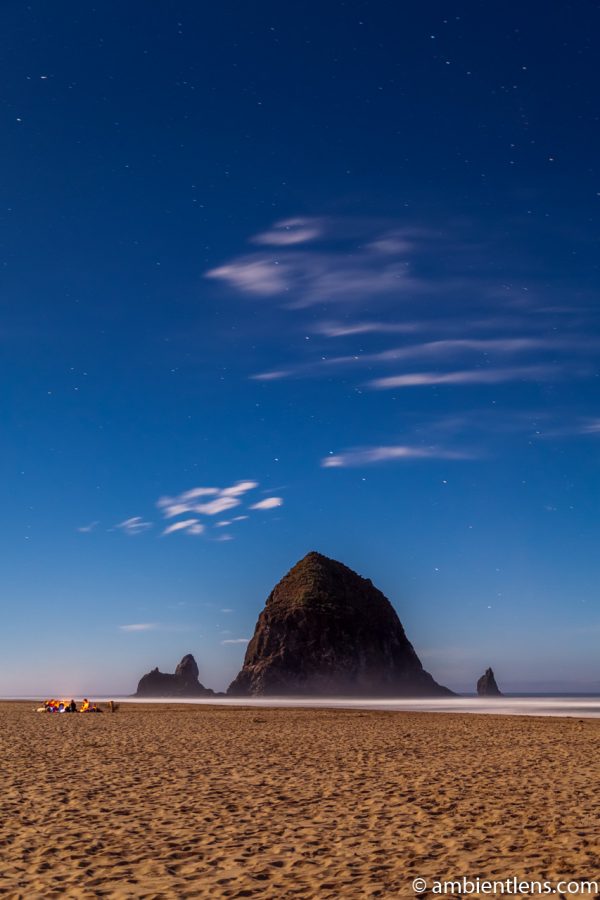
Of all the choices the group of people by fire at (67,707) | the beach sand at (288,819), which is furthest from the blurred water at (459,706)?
the beach sand at (288,819)

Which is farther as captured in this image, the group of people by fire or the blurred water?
the blurred water

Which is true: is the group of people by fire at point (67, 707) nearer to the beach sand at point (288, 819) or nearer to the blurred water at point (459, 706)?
the blurred water at point (459, 706)

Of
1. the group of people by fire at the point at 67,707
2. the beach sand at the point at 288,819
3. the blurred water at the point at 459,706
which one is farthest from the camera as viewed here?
the blurred water at the point at 459,706

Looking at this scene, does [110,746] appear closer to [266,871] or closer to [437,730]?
[437,730]

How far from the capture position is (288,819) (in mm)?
13688

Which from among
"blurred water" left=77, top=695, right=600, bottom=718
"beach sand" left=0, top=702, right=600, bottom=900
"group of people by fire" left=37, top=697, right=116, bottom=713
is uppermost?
"beach sand" left=0, top=702, right=600, bottom=900

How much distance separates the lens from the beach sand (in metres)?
9.91

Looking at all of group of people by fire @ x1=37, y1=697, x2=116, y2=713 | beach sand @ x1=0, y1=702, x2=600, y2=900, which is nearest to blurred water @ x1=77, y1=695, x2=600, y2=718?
group of people by fire @ x1=37, y1=697, x2=116, y2=713

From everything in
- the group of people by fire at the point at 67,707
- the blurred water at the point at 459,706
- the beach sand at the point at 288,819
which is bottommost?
the blurred water at the point at 459,706

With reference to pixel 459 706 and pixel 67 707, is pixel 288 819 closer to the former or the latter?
pixel 67 707

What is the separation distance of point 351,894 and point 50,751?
2000 cm

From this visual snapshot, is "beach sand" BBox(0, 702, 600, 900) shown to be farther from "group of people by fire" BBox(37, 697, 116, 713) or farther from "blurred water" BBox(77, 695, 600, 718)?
"blurred water" BBox(77, 695, 600, 718)

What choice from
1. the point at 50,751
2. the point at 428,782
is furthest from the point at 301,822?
the point at 50,751

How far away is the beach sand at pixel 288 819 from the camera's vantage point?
32.5 ft
